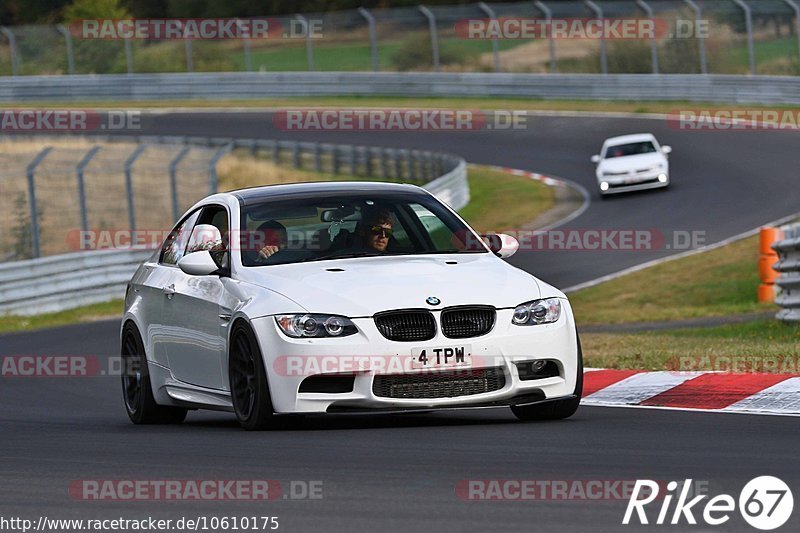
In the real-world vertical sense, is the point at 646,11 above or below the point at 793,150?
above

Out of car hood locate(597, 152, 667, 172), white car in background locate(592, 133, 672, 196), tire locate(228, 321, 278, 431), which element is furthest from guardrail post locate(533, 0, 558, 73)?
tire locate(228, 321, 278, 431)

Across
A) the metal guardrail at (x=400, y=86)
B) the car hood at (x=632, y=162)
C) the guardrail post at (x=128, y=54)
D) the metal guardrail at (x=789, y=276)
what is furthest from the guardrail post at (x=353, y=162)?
the metal guardrail at (x=789, y=276)

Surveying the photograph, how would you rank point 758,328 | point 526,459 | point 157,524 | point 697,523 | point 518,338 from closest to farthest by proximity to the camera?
point 697,523 < point 157,524 < point 526,459 < point 518,338 < point 758,328

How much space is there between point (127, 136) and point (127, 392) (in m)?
36.0

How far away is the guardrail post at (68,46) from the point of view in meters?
53.3

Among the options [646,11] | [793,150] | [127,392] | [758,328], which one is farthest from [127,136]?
[127,392]

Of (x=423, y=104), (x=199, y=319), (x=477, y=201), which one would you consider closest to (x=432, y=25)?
(x=423, y=104)

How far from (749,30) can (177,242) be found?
35464 mm

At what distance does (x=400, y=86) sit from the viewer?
52000 millimetres

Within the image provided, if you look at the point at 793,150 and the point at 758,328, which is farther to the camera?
the point at 793,150

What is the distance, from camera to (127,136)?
1827 inches

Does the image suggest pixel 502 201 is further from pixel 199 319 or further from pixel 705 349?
pixel 199 319

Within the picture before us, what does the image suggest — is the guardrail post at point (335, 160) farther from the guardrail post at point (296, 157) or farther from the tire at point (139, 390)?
Answer: the tire at point (139, 390)

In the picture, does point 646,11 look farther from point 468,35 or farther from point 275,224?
point 275,224
